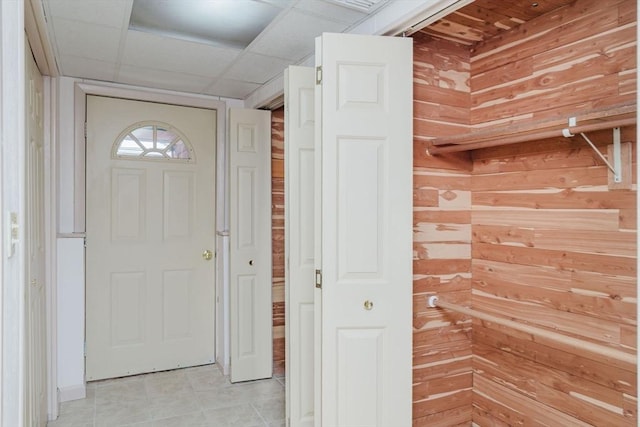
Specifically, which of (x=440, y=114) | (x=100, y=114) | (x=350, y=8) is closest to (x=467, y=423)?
(x=440, y=114)

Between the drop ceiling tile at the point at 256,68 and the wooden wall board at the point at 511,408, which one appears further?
the drop ceiling tile at the point at 256,68

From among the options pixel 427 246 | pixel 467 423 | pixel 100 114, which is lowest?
pixel 467 423

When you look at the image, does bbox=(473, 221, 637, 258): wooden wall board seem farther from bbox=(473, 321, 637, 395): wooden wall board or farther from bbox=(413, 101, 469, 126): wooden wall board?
bbox=(413, 101, 469, 126): wooden wall board

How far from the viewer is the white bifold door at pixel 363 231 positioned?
193 cm

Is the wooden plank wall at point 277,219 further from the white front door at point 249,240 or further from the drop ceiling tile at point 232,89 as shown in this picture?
the drop ceiling tile at point 232,89

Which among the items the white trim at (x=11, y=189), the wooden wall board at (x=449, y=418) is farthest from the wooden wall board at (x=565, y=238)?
the white trim at (x=11, y=189)

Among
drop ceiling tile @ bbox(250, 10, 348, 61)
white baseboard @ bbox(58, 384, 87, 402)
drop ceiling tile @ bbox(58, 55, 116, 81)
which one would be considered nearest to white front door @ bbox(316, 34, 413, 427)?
drop ceiling tile @ bbox(250, 10, 348, 61)

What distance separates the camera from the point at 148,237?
11.1 ft

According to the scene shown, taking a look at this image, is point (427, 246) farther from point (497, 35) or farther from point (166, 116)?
point (166, 116)

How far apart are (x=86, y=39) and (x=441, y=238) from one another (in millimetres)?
2185

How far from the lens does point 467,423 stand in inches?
94.7

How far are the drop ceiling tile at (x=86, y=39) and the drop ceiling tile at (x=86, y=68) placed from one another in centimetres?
9

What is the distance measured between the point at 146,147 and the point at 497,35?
254 cm

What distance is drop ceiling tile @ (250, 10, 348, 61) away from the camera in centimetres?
214
